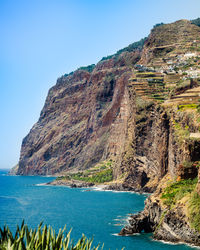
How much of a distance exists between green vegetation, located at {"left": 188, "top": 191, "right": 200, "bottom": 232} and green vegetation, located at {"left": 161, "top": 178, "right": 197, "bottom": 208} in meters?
3.34

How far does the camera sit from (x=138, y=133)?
126375 mm

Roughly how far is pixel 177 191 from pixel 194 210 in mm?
8679

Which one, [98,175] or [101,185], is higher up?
[98,175]

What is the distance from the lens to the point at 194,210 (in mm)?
52125

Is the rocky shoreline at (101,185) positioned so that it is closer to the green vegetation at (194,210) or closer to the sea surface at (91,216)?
the sea surface at (91,216)

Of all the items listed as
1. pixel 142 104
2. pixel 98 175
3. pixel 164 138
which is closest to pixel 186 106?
pixel 164 138

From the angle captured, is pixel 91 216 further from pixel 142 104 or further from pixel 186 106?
pixel 142 104

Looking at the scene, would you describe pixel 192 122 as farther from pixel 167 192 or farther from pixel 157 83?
pixel 157 83

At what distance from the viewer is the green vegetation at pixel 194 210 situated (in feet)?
166

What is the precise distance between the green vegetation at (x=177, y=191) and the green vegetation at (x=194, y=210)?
Result: 334cm

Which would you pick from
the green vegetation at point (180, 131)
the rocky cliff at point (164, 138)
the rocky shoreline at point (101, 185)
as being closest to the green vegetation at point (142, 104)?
the rocky cliff at point (164, 138)


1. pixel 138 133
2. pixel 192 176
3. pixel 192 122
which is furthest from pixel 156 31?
pixel 192 176

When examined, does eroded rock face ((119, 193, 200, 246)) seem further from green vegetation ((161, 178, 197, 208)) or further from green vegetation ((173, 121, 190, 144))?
green vegetation ((173, 121, 190, 144))

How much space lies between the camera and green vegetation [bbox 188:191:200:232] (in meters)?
50.7
